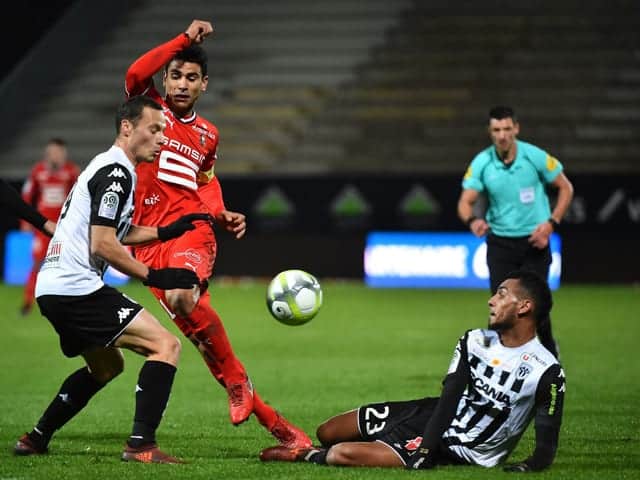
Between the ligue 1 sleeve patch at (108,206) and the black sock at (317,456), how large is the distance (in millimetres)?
1652

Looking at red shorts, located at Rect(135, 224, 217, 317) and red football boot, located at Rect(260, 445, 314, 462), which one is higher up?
red shorts, located at Rect(135, 224, 217, 317)

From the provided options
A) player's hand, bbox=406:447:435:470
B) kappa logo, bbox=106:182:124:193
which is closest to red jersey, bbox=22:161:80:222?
kappa logo, bbox=106:182:124:193

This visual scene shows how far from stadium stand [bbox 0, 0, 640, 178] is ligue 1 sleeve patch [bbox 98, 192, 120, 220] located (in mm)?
16967

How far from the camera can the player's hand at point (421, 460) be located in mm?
6047

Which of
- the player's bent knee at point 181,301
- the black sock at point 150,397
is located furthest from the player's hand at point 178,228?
the black sock at point 150,397

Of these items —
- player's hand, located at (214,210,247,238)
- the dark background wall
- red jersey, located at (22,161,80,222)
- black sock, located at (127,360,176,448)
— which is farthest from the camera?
the dark background wall

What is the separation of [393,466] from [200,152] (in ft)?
7.54

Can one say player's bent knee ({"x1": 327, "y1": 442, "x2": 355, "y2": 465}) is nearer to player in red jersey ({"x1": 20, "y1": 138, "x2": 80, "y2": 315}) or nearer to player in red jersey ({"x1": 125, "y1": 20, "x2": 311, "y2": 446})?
player in red jersey ({"x1": 125, "y1": 20, "x2": 311, "y2": 446})

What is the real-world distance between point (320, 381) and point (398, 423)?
396 centimetres

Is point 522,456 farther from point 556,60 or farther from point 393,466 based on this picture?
point 556,60

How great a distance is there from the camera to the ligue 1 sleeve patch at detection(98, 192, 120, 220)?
6160 millimetres

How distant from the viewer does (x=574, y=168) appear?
73.2 feet

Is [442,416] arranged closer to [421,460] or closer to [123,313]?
[421,460]

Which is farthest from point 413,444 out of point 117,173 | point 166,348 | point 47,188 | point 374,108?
point 374,108
